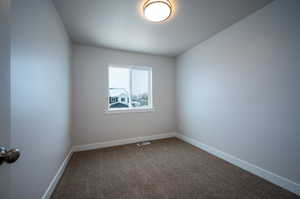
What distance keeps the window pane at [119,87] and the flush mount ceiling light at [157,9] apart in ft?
5.58

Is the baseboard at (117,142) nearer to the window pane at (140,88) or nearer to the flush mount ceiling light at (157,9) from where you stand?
the window pane at (140,88)

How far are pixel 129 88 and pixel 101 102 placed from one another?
0.83 metres

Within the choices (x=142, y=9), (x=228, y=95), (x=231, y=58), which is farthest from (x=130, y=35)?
(x=228, y=95)

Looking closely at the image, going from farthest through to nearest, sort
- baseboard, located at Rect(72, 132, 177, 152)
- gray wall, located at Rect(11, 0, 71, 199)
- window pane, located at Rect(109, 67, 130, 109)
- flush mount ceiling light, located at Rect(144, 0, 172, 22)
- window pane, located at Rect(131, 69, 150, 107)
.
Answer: window pane, located at Rect(131, 69, 150, 107) < window pane, located at Rect(109, 67, 130, 109) < baseboard, located at Rect(72, 132, 177, 152) < flush mount ceiling light, located at Rect(144, 0, 172, 22) < gray wall, located at Rect(11, 0, 71, 199)

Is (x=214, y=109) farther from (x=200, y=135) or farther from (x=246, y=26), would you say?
(x=246, y=26)

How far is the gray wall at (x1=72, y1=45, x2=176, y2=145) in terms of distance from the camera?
9.14 feet

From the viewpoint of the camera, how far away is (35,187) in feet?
3.88

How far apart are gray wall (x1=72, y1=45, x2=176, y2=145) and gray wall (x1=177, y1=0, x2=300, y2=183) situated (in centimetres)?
127

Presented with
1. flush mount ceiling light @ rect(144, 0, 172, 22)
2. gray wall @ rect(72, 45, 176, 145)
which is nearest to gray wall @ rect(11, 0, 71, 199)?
gray wall @ rect(72, 45, 176, 145)

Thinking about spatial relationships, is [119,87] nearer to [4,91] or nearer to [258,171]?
[4,91]

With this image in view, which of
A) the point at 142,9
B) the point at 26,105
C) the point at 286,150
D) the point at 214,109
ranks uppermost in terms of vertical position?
the point at 142,9

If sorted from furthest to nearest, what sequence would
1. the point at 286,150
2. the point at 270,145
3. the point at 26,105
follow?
1. the point at 270,145
2. the point at 286,150
3. the point at 26,105

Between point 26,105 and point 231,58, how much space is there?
9.73 feet

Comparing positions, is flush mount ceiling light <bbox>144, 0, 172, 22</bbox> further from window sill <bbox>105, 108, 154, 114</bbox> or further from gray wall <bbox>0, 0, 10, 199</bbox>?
window sill <bbox>105, 108, 154, 114</bbox>
